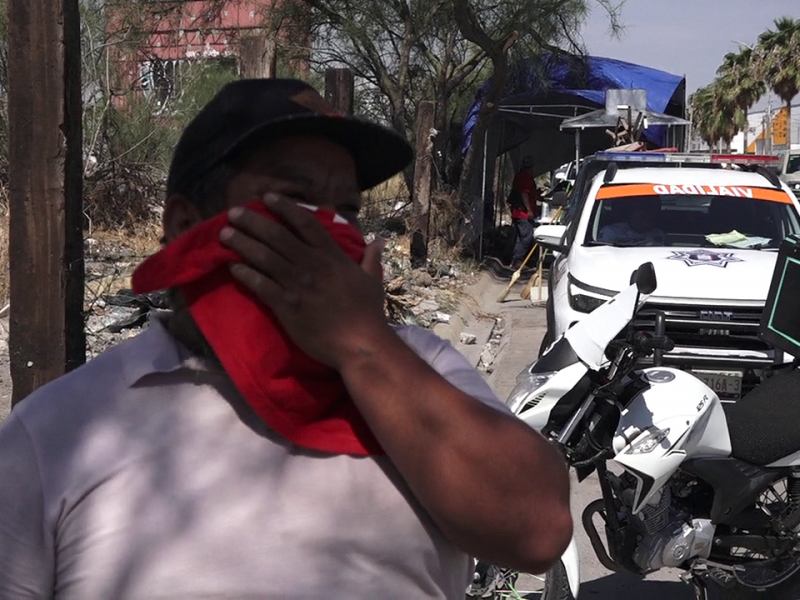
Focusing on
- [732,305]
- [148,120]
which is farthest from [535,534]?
[148,120]

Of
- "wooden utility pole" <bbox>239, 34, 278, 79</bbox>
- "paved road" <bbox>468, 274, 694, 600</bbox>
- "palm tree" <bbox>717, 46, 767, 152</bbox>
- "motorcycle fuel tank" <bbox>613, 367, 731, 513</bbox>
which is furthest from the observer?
"palm tree" <bbox>717, 46, 767, 152</bbox>

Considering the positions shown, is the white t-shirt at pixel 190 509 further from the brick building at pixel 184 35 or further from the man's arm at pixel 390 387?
the brick building at pixel 184 35

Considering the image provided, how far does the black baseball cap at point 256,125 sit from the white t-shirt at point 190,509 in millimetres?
310

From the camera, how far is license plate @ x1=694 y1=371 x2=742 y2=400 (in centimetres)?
648

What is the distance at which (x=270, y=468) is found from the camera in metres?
1.28

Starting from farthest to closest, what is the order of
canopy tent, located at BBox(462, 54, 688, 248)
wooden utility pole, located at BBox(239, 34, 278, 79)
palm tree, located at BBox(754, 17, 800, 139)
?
palm tree, located at BBox(754, 17, 800, 139) → canopy tent, located at BBox(462, 54, 688, 248) → wooden utility pole, located at BBox(239, 34, 278, 79)

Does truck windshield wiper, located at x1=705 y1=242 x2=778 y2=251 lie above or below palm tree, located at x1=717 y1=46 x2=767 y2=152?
below

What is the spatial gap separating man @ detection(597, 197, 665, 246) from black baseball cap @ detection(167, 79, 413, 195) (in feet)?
21.8

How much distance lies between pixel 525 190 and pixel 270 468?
1620cm

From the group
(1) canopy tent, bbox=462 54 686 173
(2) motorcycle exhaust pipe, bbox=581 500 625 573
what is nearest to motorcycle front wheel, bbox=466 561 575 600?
(2) motorcycle exhaust pipe, bbox=581 500 625 573

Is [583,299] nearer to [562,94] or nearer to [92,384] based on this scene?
[92,384]

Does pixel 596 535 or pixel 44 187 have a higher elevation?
pixel 44 187

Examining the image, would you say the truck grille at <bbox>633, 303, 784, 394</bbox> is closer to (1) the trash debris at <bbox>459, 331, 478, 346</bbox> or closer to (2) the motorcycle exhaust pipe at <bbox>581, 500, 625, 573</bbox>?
(2) the motorcycle exhaust pipe at <bbox>581, 500, 625, 573</bbox>

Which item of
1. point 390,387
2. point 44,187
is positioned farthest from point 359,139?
point 44,187
